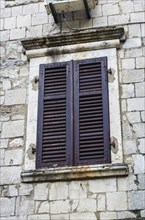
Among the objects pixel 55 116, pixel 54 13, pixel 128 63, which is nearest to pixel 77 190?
pixel 55 116

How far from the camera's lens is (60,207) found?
5.98 meters

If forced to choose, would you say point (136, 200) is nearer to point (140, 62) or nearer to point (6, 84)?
point (140, 62)

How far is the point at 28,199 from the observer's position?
20.1 ft

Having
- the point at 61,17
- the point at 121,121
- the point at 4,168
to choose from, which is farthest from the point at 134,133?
the point at 61,17

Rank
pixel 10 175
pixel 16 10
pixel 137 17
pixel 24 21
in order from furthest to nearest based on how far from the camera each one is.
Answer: pixel 16 10 < pixel 24 21 < pixel 137 17 < pixel 10 175

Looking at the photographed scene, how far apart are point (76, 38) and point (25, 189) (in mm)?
2314

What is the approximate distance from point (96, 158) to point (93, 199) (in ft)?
1.80

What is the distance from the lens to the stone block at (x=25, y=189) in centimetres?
617

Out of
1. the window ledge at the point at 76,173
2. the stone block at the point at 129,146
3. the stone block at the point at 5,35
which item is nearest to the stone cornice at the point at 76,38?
the stone block at the point at 5,35

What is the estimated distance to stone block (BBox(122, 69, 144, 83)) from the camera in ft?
21.8

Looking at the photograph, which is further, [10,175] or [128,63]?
[128,63]

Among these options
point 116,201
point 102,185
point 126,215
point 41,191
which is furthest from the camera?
point 41,191

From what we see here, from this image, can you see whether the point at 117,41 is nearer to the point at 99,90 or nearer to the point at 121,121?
the point at 99,90

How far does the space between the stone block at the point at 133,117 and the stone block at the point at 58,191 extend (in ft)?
3.97
